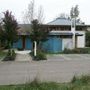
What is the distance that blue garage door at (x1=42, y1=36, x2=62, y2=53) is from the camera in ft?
162

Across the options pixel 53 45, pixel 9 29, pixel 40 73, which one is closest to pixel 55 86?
pixel 40 73

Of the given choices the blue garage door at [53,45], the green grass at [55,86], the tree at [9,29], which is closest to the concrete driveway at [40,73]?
the green grass at [55,86]

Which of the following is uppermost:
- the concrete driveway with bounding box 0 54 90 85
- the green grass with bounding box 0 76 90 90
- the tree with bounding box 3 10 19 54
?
the tree with bounding box 3 10 19 54

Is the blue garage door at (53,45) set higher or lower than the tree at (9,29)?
lower

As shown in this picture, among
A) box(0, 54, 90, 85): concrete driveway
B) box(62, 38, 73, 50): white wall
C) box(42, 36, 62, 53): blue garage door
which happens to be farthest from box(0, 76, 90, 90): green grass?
box(62, 38, 73, 50): white wall

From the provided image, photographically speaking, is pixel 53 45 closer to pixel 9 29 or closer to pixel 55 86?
pixel 9 29

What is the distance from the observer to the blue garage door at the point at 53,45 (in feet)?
162

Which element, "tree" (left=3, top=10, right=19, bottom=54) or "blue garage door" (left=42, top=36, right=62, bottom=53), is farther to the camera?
"blue garage door" (left=42, top=36, right=62, bottom=53)

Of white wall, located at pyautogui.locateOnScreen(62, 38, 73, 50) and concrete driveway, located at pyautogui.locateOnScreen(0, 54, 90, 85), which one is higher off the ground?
white wall, located at pyautogui.locateOnScreen(62, 38, 73, 50)

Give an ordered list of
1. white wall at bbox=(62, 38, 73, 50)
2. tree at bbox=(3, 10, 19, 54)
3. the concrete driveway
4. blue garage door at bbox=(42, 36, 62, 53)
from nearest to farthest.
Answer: the concrete driveway, tree at bbox=(3, 10, 19, 54), blue garage door at bbox=(42, 36, 62, 53), white wall at bbox=(62, 38, 73, 50)

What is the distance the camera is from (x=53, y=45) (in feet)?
162

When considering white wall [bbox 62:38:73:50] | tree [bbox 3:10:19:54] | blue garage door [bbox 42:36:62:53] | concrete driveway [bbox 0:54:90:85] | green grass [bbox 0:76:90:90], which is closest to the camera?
green grass [bbox 0:76:90:90]

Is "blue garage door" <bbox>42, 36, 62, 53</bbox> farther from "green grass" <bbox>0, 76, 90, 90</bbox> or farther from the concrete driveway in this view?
"green grass" <bbox>0, 76, 90, 90</bbox>

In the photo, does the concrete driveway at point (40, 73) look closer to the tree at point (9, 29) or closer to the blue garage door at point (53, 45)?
the tree at point (9, 29)
